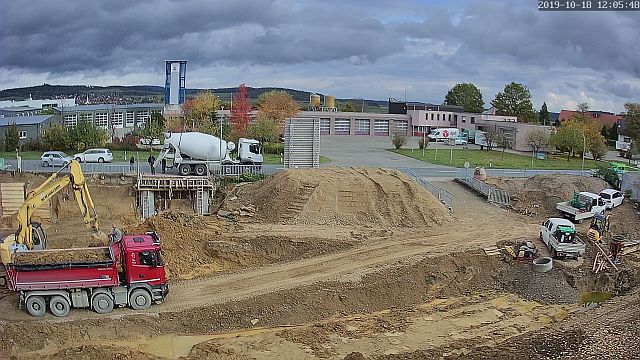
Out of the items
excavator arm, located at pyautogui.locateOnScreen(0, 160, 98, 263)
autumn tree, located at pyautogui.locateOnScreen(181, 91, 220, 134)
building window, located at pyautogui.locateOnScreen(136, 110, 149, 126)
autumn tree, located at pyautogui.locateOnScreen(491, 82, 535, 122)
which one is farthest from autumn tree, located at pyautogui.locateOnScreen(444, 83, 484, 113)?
excavator arm, located at pyautogui.locateOnScreen(0, 160, 98, 263)

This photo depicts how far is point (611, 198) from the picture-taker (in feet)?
105

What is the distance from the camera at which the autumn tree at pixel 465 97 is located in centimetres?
9950

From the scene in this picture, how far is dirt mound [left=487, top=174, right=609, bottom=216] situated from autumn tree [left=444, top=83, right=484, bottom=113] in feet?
209

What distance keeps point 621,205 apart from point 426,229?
39.1 ft

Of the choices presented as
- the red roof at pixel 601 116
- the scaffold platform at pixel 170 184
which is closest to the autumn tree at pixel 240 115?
the scaffold platform at pixel 170 184

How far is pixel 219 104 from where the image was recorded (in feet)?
226

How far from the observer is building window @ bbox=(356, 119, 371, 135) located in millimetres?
75812

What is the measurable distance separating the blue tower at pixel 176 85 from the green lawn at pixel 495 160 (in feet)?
74.5

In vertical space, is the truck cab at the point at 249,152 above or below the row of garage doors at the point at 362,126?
below

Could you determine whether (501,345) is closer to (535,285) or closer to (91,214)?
(535,285)

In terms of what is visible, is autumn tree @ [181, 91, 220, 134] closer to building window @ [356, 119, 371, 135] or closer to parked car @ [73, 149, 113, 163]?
parked car @ [73, 149, 113, 163]

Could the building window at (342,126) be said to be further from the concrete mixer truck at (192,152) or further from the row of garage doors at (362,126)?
the concrete mixer truck at (192,152)

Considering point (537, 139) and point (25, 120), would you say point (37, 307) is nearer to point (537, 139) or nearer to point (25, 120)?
point (25, 120)

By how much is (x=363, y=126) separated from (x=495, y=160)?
2678 centimetres
